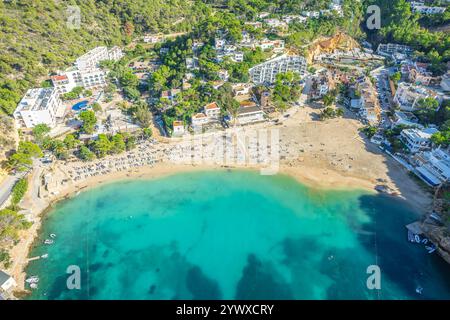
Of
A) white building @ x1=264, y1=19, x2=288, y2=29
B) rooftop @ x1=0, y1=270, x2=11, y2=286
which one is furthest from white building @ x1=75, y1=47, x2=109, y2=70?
rooftop @ x1=0, y1=270, x2=11, y2=286

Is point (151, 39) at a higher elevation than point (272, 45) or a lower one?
higher

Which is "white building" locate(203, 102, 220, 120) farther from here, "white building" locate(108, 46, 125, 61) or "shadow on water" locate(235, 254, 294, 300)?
"white building" locate(108, 46, 125, 61)

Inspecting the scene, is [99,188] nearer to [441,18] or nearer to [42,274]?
[42,274]

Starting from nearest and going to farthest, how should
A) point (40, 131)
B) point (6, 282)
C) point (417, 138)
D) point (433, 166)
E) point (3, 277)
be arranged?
point (6, 282)
point (3, 277)
point (433, 166)
point (417, 138)
point (40, 131)

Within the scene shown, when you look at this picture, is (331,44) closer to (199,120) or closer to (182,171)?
(199,120)

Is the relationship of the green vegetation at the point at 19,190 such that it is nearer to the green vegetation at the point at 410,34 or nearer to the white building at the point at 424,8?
the green vegetation at the point at 410,34

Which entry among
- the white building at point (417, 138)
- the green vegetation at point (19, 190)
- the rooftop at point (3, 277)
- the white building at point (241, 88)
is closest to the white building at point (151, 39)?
the white building at point (241, 88)

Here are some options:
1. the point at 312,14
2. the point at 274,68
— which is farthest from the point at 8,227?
the point at 312,14

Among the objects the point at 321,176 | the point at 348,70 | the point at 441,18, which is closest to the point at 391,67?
the point at 348,70
